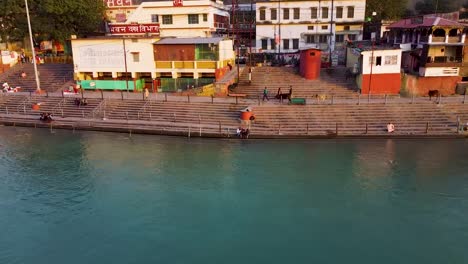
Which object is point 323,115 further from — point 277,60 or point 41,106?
point 41,106

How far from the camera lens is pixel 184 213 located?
20922mm

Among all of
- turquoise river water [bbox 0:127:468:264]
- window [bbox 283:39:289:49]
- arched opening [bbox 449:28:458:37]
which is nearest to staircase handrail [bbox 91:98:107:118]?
turquoise river water [bbox 0:127:468:264]

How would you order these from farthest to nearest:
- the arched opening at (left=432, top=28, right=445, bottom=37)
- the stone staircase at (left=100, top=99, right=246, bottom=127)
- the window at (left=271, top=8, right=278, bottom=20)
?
the window at (left=271, top=8, right=278, bottom=20) < the arched opening at (left=432, top=28, right=445, bottom=37) < the stone staircase at (left=100, top=99, right=246, bottom=127)

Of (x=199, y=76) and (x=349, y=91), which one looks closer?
(x=349, y=91)

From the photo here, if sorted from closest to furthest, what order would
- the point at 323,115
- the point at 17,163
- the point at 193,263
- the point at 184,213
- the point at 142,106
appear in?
the point at 193,263 → the point at 184,213 → the point at 17,163 → the point at 323,115 → the point at 142,106

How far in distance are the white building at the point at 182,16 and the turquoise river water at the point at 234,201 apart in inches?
1131

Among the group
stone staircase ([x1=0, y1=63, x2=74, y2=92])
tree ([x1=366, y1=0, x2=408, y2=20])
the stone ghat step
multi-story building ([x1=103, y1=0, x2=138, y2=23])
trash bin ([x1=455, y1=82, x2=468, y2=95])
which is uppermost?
multi-story building ([x1=103, y1=0, x2=138, y2=23])

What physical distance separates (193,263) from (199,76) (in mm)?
29738

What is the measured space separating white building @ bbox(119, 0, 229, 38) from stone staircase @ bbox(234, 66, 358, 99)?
1436 centimetres

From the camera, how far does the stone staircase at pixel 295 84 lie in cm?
4019

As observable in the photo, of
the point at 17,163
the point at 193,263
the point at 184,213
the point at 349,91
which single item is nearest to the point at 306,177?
the point at 184,213

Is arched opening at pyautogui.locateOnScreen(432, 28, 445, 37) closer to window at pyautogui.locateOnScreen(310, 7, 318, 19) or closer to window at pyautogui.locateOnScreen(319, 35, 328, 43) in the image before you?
window at pyautogui.locateOnScreen(319, 35, 328, 43)

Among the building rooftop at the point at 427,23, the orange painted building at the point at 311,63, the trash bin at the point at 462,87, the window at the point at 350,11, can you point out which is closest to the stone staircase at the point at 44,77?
the orange painted building at the point at 311,63

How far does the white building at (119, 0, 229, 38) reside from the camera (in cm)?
5534
